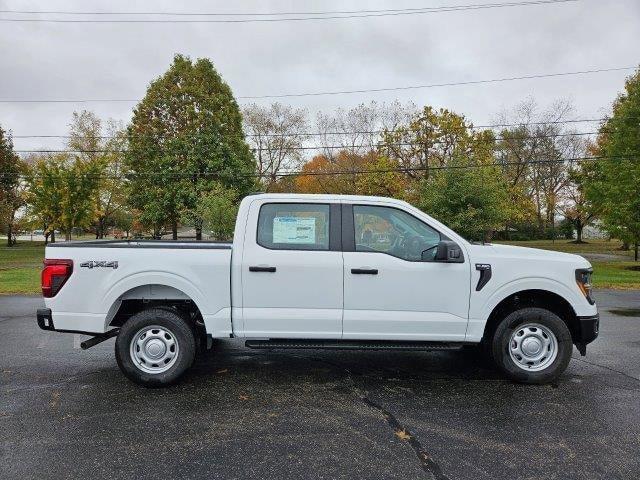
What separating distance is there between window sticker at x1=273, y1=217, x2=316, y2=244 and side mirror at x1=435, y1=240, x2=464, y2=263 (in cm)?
124

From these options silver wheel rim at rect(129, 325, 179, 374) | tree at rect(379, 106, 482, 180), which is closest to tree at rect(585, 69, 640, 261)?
tree at rect(379, 106, 482, 180)

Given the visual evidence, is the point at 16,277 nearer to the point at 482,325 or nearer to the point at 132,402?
the point at 132,402

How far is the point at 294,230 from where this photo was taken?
4688 mm

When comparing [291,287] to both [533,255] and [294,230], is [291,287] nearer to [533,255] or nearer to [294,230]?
[294,230]

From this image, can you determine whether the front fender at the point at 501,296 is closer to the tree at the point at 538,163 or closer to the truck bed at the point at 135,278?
the truck bed at the point at 135,278

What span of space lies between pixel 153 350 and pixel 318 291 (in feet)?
5.79

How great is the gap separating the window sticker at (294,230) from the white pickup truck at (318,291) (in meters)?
0.01

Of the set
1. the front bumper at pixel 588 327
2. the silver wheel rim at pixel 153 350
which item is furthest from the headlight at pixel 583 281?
the silver wheel rim at pixel 153 350

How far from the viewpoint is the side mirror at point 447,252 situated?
442 centimetres

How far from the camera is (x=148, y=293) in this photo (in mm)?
4777

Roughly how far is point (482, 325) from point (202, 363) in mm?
3250

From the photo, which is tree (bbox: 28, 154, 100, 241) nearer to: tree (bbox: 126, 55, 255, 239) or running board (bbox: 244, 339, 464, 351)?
tree (bbox: 126, 55, 255, 239)

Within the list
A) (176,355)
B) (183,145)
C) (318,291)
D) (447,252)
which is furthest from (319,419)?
(183,145)

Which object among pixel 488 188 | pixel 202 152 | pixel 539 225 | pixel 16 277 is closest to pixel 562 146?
pixel 539 225
